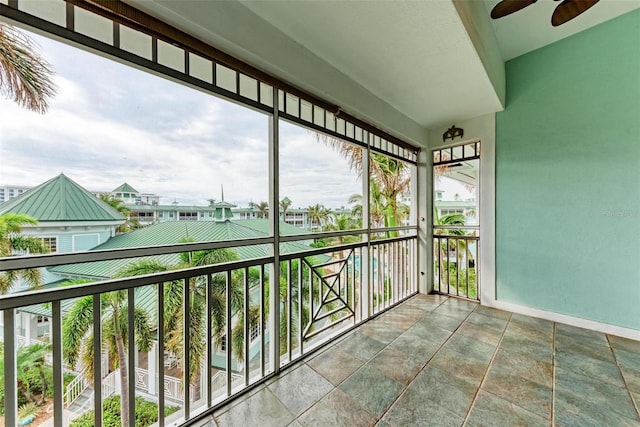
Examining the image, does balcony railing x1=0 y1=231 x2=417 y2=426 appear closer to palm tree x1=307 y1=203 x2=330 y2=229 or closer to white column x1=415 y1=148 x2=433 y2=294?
palm tree x1=307 y1=203 x2=330 y2=229

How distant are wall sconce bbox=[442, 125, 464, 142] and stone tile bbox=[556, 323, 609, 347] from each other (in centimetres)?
245

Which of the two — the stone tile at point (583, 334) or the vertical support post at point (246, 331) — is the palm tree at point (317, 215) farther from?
the stone tile at point (583, 334)

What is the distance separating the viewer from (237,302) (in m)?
2.26

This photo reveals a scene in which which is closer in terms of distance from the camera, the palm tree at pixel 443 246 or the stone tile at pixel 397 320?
the stone tile at pixel 397 320

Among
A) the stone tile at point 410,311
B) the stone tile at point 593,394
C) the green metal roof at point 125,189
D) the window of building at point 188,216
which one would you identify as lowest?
the stone tile at point 410,311

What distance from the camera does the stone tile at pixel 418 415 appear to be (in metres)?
1.39

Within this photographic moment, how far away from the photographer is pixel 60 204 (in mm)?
1096

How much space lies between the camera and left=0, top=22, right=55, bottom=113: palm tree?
3.23ft

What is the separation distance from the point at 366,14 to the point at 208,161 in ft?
4.63

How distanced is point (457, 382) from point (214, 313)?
77.3 inches

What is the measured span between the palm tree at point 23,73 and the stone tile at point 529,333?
146 inches

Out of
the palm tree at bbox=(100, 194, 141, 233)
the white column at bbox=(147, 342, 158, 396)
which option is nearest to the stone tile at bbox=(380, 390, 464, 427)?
the white column at bbox=(147, 342, 158, 396)

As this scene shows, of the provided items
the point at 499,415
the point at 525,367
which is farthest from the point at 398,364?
the point at 525,367

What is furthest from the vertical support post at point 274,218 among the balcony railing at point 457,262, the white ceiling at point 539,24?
the balcony railing at point 457,262
